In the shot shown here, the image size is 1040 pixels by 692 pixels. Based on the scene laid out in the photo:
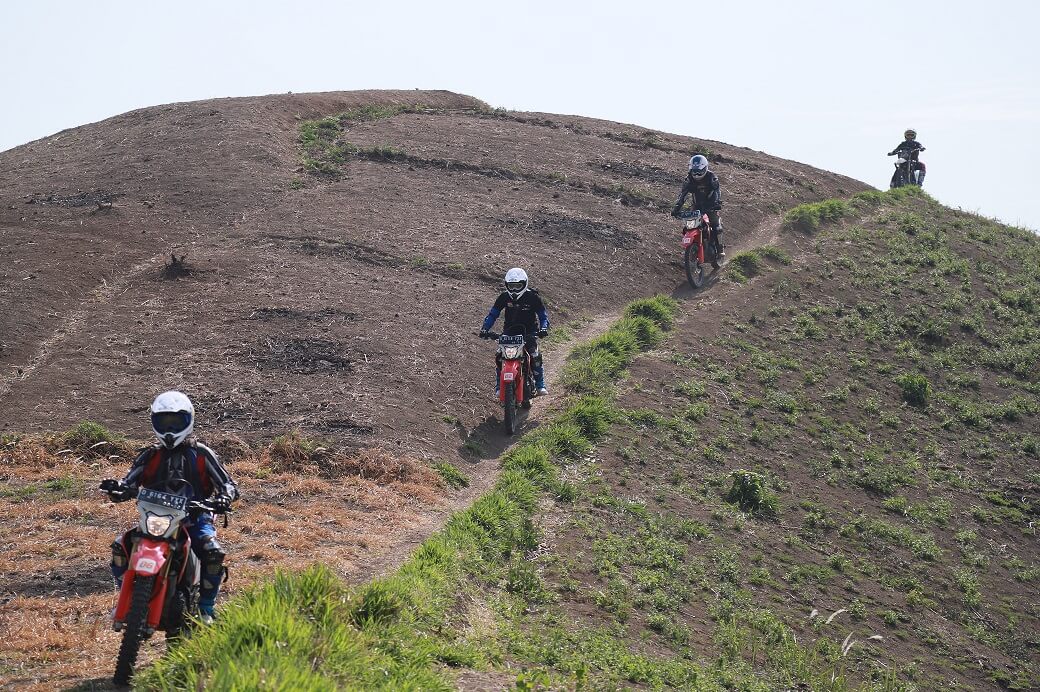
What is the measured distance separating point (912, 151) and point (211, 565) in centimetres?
3056

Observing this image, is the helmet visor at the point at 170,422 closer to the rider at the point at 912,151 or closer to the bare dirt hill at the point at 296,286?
the bare dirt hill at the point at 296,286

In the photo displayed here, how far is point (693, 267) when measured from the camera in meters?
22.3

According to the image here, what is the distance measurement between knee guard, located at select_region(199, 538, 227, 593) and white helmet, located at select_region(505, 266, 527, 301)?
8326mm

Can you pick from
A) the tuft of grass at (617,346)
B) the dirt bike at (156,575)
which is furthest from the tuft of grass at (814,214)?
the dirt bike at (156,575)

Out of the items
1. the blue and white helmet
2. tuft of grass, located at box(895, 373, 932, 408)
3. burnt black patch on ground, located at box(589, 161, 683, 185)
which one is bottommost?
tuft of grass, located at box(895, 373, 932, 408)

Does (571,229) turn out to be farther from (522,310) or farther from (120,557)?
(120,557)

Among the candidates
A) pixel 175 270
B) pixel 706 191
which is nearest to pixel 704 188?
pixel 706 191

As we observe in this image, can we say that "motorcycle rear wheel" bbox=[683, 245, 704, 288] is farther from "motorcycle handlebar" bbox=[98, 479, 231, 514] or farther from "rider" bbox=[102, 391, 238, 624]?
"motorcycle handlebar" bbox=[98, 479, 231, 514]

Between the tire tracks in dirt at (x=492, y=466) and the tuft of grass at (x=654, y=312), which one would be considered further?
the tuft of grass at (x=654, y=312)

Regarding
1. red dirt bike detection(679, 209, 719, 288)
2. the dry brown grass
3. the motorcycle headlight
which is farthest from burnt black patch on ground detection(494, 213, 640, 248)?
the motorcycle headlight

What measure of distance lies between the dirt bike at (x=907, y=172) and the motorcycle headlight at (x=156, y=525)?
30937 mm

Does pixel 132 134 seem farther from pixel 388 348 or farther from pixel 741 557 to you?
pixel 741 557

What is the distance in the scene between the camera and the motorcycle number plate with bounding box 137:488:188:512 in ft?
22.7

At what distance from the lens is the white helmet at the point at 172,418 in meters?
7.28
